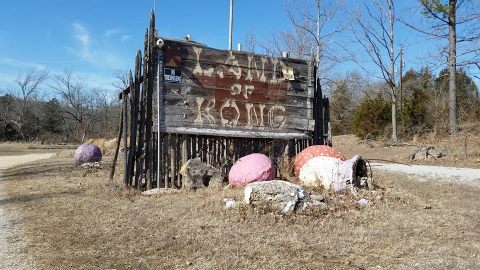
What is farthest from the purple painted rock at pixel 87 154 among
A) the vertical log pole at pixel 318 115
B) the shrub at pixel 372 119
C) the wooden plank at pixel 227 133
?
the shrub at pixel 372 119

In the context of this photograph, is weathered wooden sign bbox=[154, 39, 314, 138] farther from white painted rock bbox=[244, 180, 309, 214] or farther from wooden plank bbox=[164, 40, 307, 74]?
white painted rock bbox=[244, 180, 309, 214]

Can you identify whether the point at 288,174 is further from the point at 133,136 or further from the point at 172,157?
the point at 133,136

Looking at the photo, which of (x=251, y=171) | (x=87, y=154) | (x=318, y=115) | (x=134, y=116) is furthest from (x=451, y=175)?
(x=87, y=154)

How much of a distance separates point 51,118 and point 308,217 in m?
59.8

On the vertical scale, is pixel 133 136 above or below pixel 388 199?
above

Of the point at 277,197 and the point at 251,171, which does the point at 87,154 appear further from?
the point at 277,197

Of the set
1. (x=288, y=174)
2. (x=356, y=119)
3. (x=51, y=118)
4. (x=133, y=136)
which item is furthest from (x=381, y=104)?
(x=51, y=118)

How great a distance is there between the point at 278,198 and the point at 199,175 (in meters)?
2.70

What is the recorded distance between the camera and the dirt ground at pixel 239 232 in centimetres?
468

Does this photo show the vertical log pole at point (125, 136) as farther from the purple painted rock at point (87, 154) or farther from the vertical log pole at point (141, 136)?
the purple painted rock at point (87, 154)

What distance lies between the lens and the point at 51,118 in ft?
196

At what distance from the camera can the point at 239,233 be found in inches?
222

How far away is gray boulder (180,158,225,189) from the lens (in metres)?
8.87

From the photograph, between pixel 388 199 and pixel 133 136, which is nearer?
pixel 388 199
